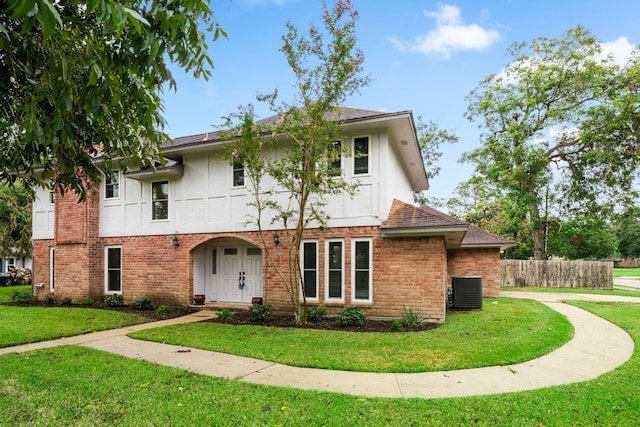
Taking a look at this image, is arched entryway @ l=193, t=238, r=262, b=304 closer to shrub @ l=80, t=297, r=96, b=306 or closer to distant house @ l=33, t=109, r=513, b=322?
distant house @ l=33, t=109, r=513, b=322

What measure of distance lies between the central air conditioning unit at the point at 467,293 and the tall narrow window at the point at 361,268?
3765 mm

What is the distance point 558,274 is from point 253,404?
23632 mm

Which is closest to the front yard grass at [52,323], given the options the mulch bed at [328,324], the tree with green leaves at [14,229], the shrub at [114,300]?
the shrub at [114,300]

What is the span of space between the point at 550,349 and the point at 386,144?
598 cm

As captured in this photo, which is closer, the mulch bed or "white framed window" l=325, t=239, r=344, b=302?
the mulch bed

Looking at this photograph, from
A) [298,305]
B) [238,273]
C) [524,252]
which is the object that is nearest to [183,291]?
[238,273]

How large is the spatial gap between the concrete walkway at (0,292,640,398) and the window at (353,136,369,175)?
6063 millimetres

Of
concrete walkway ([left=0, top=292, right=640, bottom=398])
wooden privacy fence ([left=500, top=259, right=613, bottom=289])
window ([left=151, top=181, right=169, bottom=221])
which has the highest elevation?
window ([left=151, top=181, right=169, bottom=221])

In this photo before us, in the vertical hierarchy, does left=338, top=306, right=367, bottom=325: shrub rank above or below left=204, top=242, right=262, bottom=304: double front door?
below

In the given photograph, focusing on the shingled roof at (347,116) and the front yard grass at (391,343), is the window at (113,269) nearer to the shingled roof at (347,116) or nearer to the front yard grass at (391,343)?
the shingled roof at (347,116)

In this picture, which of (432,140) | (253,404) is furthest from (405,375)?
(432,140)

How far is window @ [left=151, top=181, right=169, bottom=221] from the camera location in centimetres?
1345

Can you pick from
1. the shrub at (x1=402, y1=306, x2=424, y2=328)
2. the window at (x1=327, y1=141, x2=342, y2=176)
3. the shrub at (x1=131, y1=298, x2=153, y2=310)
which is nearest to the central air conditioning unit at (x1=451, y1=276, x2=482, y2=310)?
the shrub at (x1=402, y1=306, x2=424, y2=328)

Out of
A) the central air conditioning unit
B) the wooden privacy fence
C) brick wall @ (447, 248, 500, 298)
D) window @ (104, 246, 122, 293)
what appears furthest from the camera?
the wooden privacy fence
